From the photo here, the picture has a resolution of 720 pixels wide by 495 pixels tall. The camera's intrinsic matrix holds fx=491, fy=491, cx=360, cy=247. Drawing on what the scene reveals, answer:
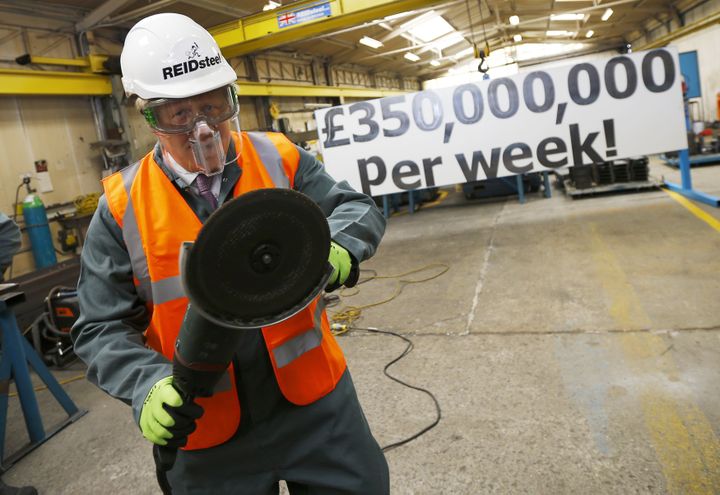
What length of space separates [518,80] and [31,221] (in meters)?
7.14

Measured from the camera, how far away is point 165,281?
45.8 inches

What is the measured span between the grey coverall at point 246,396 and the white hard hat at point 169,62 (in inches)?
7.6

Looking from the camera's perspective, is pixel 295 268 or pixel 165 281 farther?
pixel 165 281

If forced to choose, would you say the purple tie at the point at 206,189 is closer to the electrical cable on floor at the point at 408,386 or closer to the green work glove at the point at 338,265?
the green work glove at the point at 338,265

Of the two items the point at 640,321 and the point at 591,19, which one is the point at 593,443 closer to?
the point at 640,321

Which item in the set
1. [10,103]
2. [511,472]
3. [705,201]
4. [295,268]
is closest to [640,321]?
[511,472]

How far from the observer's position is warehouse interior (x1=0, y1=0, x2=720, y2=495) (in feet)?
7.75

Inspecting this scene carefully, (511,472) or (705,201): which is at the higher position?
(705,201)

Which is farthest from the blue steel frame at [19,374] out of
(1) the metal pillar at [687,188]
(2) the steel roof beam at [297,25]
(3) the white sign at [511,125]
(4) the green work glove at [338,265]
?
(1) the metal pillar at [687,188]

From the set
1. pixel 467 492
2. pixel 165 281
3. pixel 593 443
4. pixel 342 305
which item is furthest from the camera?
pixel 342 305

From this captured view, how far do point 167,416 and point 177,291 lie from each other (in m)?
0.29

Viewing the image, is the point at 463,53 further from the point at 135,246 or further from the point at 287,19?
the point at 135,246

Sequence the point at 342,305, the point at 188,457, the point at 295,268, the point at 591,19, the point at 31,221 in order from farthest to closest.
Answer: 1. the point at 591,19
2. the point at 31,221
3. the point at 342,305
4. the point at 188,457
5. the point at 295,268

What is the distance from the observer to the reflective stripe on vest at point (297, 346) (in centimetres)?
121
